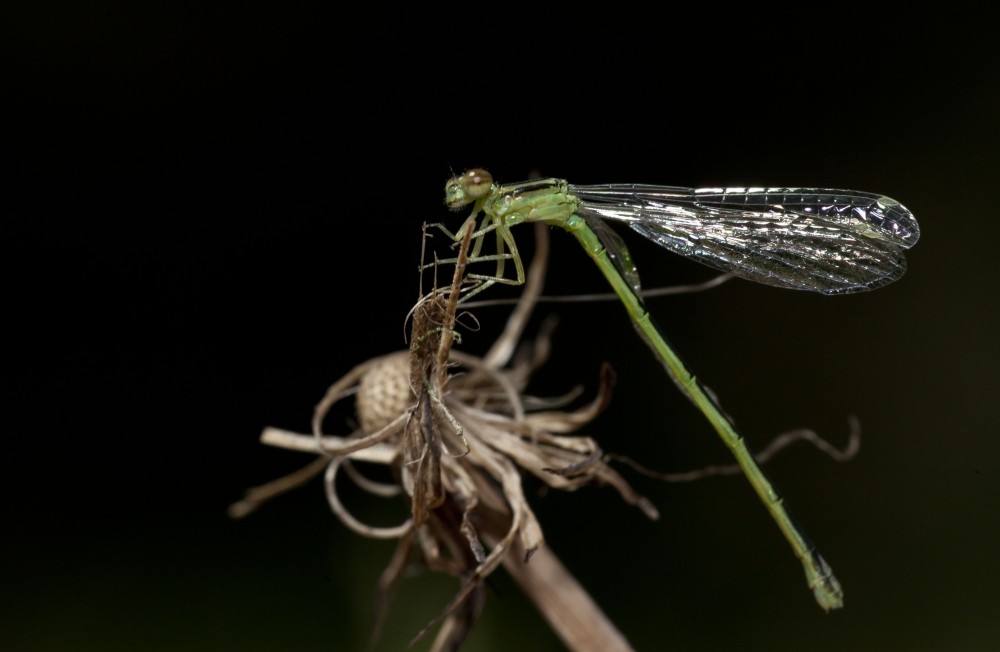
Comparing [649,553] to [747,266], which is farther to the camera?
[649,553]

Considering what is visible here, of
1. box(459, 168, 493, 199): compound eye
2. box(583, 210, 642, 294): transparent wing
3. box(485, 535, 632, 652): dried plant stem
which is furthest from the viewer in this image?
box(583, 210, 642, 294): transparent wing

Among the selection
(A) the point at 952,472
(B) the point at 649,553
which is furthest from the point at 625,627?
(A) the point at 952,472

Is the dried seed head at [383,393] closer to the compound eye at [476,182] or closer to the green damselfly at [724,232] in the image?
the green damselfly at [724,232]

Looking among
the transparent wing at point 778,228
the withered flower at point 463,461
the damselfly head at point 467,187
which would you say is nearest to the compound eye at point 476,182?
the damselfly head at point 467,187

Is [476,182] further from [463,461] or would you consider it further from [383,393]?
[463,461]

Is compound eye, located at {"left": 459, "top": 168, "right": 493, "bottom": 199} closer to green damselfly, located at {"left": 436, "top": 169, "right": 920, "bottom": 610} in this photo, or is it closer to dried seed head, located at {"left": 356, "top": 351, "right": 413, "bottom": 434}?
green damselfly, located at {"left": 436, "top": 169, "right": 920, "bottom": 610}

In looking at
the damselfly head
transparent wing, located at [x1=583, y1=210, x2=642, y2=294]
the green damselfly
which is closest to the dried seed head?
the green damselfly

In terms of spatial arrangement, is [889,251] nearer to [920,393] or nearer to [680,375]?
[680,375]
